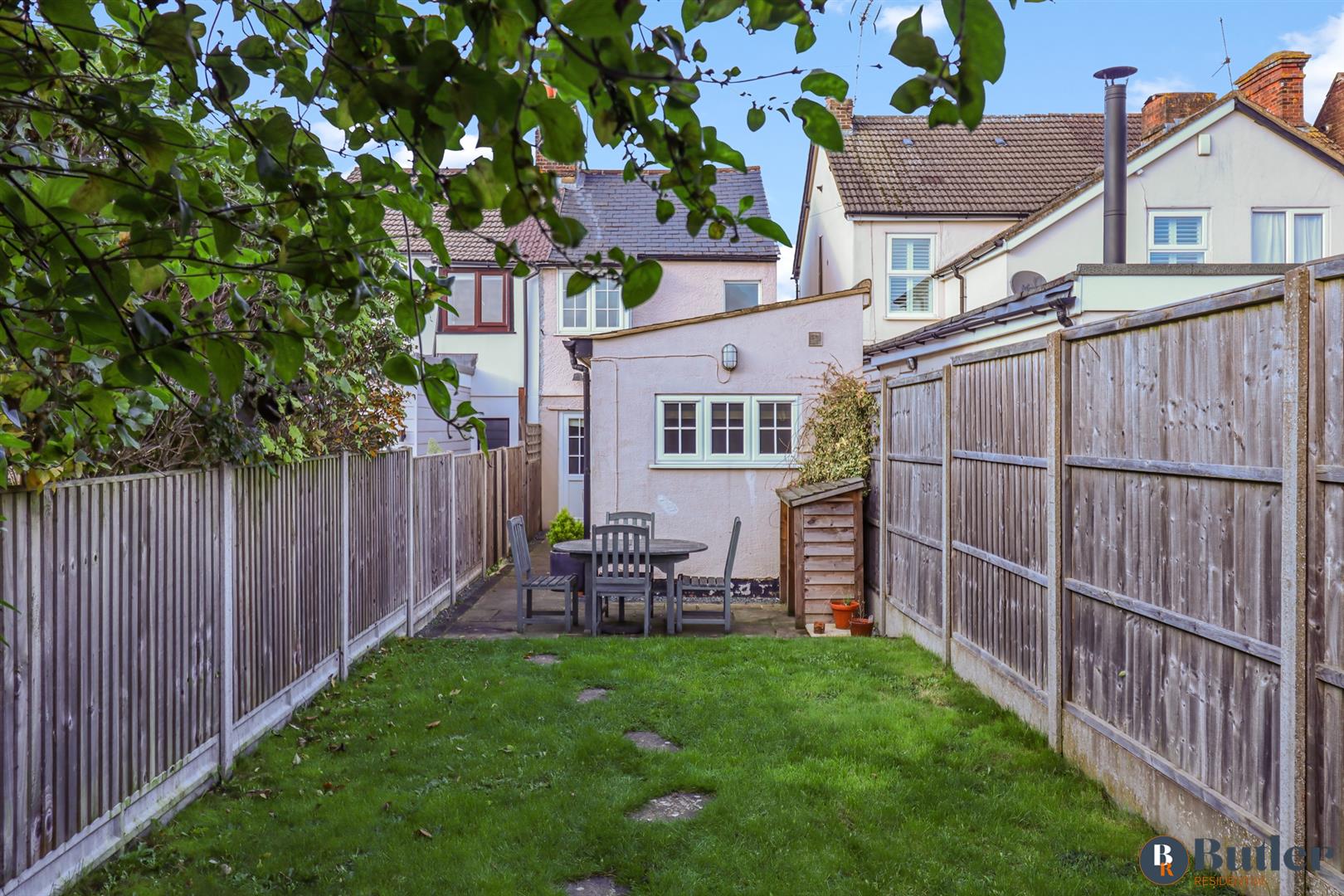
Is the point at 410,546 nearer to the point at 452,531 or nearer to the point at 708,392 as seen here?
the point at 452,531

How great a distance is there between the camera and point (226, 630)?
548 centimetres

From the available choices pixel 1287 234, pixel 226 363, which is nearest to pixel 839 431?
pixel 1287 234

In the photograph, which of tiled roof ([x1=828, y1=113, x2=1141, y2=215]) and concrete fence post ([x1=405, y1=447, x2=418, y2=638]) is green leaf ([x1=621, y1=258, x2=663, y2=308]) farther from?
tiled roof ([x1=828, y1=113, x2=1141, y2=215])

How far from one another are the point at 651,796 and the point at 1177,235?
14.0 metres

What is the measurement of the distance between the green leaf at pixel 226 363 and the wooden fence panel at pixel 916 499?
23.4ft

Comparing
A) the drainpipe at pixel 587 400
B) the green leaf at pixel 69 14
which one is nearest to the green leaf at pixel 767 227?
the green leaf at pixel 69 14

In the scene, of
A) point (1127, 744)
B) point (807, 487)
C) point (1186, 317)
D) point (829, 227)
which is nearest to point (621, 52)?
point (1186, 317)

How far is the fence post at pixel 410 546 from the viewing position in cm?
988

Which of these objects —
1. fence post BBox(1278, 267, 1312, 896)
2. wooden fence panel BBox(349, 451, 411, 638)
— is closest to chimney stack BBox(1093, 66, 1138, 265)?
wooden fence panel BBox(349, 451, 411, 638)

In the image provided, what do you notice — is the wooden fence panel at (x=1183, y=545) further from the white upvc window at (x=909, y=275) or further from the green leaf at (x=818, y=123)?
the white upvc window at (x=909, y=275)

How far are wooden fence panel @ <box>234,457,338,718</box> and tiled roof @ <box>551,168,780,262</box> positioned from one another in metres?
10.8

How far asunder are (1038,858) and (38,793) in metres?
3.93

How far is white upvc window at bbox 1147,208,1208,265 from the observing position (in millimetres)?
15523

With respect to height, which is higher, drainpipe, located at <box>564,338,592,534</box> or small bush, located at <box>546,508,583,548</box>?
drainpipe, located at <box>564,338,592,534</box>
